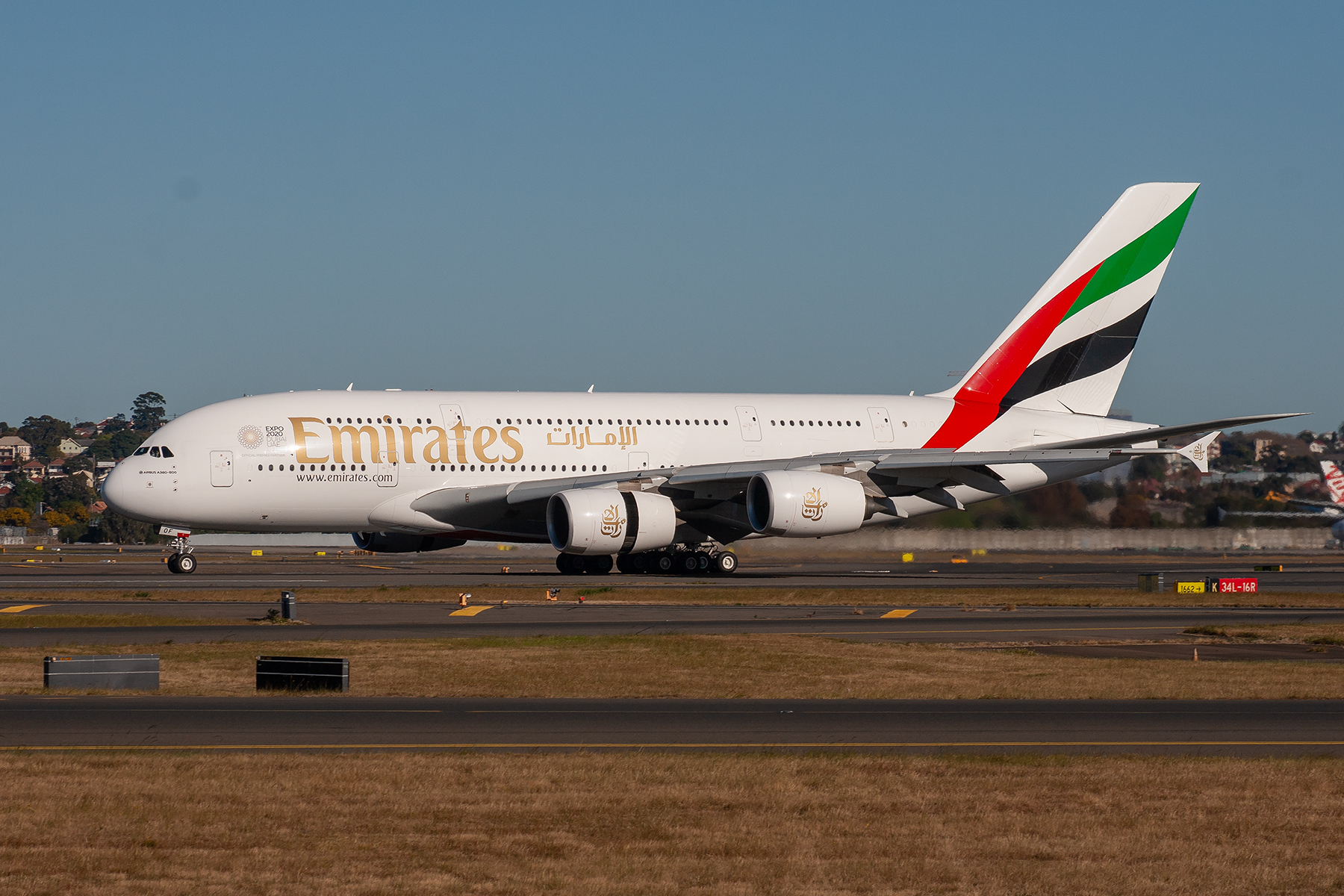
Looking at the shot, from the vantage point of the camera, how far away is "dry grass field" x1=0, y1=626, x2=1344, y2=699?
59.2ft

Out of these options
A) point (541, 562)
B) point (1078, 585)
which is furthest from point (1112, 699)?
point (541, 562)

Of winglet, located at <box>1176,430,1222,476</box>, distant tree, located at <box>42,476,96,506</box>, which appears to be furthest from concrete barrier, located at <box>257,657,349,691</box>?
distant tree, located at <box>42,476,96,506</box>

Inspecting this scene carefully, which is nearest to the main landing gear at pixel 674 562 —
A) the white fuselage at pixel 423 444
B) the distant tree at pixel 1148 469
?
the white fuselage at pixel 423 444

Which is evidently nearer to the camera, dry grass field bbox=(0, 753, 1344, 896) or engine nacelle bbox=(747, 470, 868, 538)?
dry grass field bbox=(0, 753, 1344, 896)

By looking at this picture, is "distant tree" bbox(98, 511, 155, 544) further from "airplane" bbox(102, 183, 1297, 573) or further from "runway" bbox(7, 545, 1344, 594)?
"airplane" bbox(102, 183, 1297, 573)

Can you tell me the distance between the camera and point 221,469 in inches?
1553

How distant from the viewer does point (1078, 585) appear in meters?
40.0

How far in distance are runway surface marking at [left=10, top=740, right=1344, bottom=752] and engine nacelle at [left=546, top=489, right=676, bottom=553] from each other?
80.4 feet

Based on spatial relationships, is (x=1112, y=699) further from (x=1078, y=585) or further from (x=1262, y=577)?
(x=1262, y=577)

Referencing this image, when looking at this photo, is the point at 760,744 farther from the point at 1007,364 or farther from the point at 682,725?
the point at 1007,364

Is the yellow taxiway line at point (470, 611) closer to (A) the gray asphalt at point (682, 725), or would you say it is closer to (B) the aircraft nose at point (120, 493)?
(A) the gray asphalt at point (682, 725)

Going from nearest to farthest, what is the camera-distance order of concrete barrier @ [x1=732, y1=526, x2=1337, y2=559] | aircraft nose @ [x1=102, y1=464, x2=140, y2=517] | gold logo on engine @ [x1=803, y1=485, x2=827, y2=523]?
1. aircraft nose @ [x1=102, y1=464, x2=140, y2=517]
2. gold logo on engine @ [x1=803, y1=485, x2=827, y2=523]
3. concrete barrier @ [x1=732, y1=526, x2=1337, y2=559]

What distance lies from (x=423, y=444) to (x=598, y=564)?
6.44 m

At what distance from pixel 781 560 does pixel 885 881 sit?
143 ft
